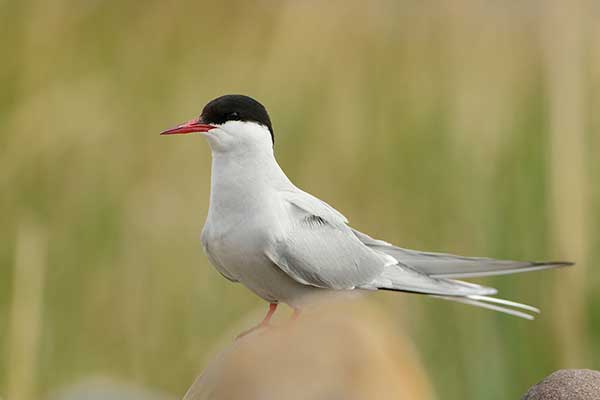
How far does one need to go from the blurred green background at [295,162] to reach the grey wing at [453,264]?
0.53 metres

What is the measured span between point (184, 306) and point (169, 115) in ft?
1.16

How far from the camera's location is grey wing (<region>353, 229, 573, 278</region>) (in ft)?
4.65

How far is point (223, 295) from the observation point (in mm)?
2047

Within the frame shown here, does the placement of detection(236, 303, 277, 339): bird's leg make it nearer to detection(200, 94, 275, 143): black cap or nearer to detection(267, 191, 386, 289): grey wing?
detection(267, 191, 386, 289): grey wing

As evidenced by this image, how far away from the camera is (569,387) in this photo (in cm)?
131

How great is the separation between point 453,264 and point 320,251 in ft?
0.60

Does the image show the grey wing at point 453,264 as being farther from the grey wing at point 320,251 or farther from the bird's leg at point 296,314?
the bird's leg at point 296,314

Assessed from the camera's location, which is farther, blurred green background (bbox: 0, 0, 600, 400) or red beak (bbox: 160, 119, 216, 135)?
blurred green background (bbox: 0, 0, 600, 400)

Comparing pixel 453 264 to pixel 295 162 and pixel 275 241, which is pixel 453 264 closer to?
pixel 275 241

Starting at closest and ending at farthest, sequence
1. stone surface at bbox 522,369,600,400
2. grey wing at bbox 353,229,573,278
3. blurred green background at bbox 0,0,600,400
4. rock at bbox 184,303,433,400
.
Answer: rock at bbox 184,303,433,400 < stone surface at bbox 522,369,600,400 < grey wing at bbox 353,229,573,278 < blurred green background at bbox 0,0,600,400

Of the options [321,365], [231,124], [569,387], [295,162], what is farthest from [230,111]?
[295,162]

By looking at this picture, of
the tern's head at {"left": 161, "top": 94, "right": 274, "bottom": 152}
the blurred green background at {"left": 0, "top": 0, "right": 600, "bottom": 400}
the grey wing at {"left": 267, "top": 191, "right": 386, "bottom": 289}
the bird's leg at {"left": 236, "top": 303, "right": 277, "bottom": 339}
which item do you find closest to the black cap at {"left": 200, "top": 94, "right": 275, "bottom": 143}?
the tern's head at {"left": 161, "top": 94, "right": 274, "bottom": 152}

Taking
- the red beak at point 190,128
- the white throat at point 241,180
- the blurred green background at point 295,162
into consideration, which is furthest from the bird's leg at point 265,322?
the blurred green background at point 295,162

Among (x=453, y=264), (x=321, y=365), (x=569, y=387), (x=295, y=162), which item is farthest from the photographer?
(x=295, y=162)
